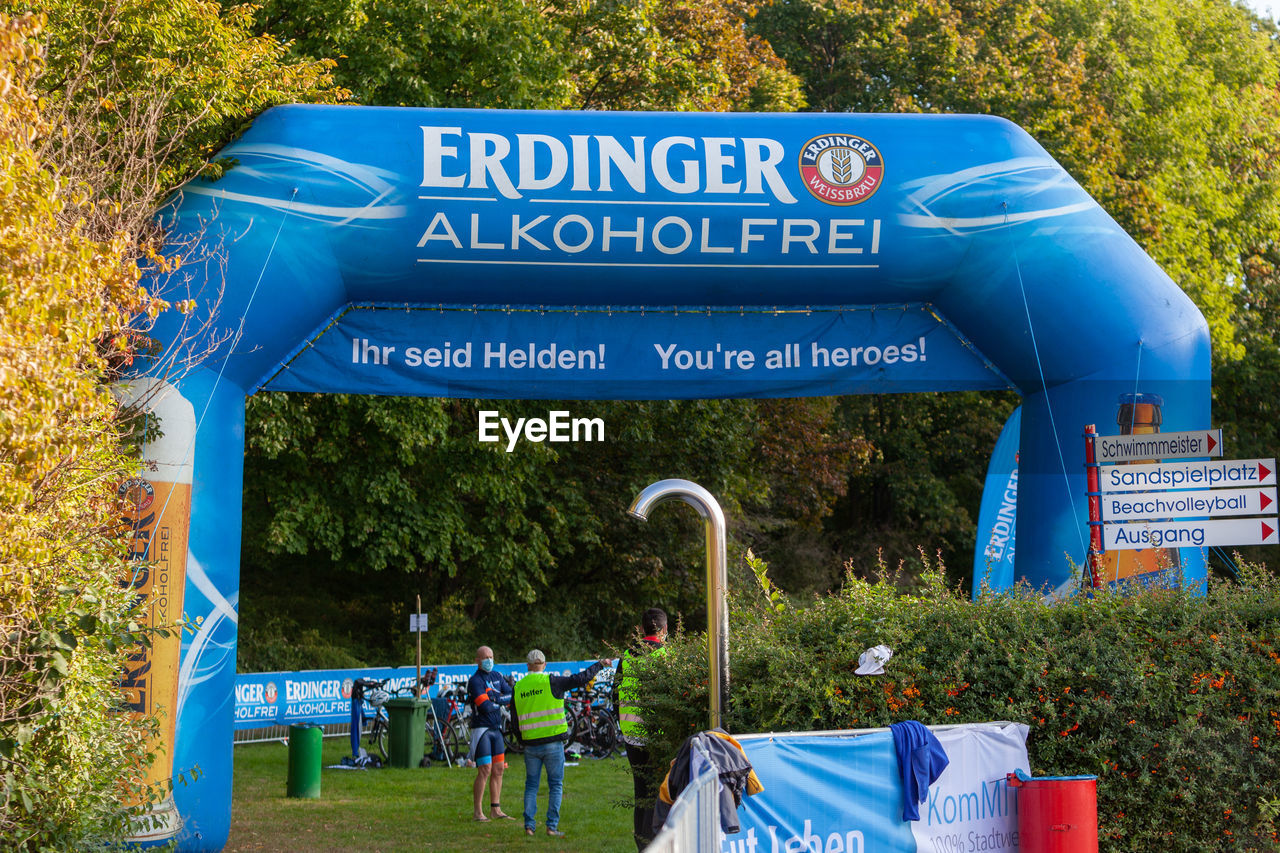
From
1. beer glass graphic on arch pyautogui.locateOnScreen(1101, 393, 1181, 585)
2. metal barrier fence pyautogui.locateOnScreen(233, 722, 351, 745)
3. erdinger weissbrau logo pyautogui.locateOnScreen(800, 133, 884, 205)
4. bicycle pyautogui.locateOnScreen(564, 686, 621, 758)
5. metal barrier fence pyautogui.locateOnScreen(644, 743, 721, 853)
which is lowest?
metal barrier fence pyautogui.locateOnScreen(233, 722, 351, 745)

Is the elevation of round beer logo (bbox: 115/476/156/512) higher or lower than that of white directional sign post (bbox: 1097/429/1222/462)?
lower

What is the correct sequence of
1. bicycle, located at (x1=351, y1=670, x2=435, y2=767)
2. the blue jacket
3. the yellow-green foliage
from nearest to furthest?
the yellow-green foliage < the blue jacket < bicycle, located at (x1=351, y1=670, x2=435, y2=767)

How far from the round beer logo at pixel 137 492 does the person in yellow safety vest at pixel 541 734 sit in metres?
4.03

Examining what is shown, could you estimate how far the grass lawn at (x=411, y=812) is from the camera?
34.8 feet

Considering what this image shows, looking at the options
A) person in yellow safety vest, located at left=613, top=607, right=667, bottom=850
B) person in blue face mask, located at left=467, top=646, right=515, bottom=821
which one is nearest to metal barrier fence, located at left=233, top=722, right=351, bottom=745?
person in blue face mask, located at left=467, top=646, right=515, bottom=821

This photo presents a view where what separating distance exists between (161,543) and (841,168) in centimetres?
560

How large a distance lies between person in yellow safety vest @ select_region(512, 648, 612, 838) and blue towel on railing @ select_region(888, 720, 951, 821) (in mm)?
4812

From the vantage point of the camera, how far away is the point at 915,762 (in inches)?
266

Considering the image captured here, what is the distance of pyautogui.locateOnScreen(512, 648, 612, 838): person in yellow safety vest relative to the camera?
36.4 ft

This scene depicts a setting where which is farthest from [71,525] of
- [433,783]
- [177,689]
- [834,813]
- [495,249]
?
[433,783]

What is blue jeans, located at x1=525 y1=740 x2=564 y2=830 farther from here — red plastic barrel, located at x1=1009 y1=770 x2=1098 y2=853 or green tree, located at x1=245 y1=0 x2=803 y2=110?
green tree, located at x1=245 y1=0 x2=803 y2=110

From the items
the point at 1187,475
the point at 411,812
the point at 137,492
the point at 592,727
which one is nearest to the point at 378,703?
the point at 592,727

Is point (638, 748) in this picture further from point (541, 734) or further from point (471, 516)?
point (471, 516)

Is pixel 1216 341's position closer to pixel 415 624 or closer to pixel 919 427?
pixel 919 427
